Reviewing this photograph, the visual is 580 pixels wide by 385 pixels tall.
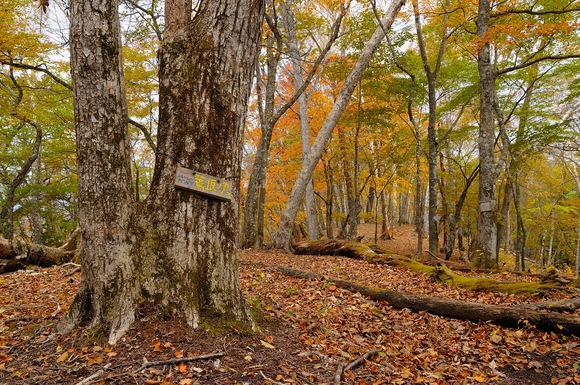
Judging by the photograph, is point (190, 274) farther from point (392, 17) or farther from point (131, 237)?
point (392, 17)

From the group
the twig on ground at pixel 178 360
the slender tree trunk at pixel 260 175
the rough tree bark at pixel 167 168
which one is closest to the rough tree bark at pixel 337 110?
the slender tree trunk at pixel 260 175

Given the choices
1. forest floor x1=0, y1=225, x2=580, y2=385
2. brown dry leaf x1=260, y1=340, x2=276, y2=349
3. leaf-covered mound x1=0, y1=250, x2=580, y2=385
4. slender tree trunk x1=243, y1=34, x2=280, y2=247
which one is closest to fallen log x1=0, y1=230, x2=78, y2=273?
forest floor x1=0, y1=225, x2=580, y2=385

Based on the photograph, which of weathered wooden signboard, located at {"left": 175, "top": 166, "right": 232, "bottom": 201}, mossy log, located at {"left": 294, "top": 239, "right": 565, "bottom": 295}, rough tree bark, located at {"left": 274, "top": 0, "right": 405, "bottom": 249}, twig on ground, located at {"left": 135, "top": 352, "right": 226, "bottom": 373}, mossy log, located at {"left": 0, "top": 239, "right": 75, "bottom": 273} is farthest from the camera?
rough tree bark, located at {"left": 274, "top": 0, "right": 405, "bottom": 249}

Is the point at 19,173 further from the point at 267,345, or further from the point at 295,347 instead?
the point at 295,347

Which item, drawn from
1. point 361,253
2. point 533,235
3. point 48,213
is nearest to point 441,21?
point 361,253

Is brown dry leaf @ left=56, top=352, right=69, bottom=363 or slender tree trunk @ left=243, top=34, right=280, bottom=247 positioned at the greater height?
slender tree trunk @ left=243, top=34, right=280, bottom=247

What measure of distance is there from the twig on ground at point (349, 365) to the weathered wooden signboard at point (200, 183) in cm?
173

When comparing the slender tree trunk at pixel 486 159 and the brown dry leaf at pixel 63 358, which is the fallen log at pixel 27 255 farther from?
the slender tree trunk at pixel 486 159

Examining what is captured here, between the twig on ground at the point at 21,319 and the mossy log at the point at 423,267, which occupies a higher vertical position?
the mossy log at the point at 423,267

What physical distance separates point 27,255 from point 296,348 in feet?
23.4

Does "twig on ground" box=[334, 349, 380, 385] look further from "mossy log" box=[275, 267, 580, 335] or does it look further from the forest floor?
"mossy log" box=[275, 267, 580, 335]

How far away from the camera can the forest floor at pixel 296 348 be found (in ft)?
7.35

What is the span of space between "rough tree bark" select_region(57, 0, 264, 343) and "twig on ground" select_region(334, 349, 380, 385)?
Answer: 92cm

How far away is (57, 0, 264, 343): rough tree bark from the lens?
2.45 m
